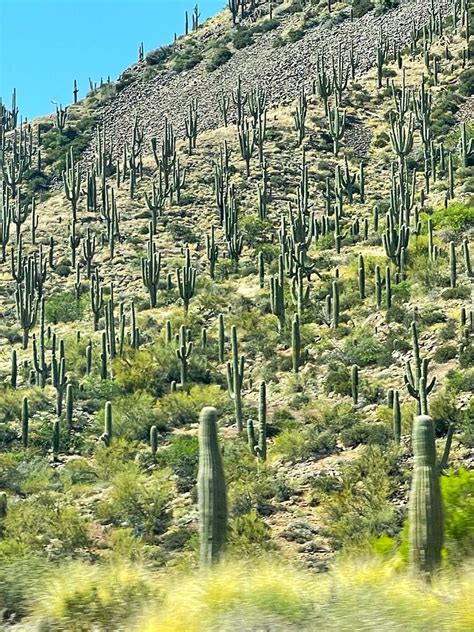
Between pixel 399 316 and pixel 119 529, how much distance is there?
11590 millimetres

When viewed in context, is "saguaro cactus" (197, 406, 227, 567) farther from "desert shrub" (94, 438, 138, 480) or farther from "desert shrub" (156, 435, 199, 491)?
"desert shrub" (94, 438, 138, 480)

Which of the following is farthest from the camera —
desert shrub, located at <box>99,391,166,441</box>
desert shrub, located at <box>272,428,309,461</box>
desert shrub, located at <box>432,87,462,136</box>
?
desert shrub, located at <box>432,87,462,136</box>

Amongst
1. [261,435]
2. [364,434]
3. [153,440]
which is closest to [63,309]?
[153,440]

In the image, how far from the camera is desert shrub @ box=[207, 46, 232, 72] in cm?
6662

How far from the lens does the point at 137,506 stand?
1917cm

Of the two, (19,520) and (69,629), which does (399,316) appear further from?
(69,629)

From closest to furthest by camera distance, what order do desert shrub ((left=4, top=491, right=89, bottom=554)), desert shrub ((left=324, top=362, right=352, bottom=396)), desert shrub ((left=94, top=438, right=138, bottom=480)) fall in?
desert shrub ((left=4, top=491, right=89, bottom=554)) < desert shrub ((left=94, top=438, right=138, bottom=480)) < desert shrub ((left=324, top=362, right=352, bottom=396))

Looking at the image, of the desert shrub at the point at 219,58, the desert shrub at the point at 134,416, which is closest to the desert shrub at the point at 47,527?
the desert shrub at the point at 134,416

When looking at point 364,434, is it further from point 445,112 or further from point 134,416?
point 445,112

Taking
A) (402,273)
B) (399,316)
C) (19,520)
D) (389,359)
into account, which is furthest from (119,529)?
(402,273)

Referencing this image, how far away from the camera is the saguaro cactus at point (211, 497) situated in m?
9.88

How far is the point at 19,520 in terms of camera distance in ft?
60.2

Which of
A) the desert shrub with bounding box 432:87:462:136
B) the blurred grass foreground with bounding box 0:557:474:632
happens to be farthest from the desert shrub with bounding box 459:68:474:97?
the blurred grass foreground with bounding box 0:557:474:632

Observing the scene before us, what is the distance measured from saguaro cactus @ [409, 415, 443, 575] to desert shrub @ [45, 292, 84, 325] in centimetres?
2623
